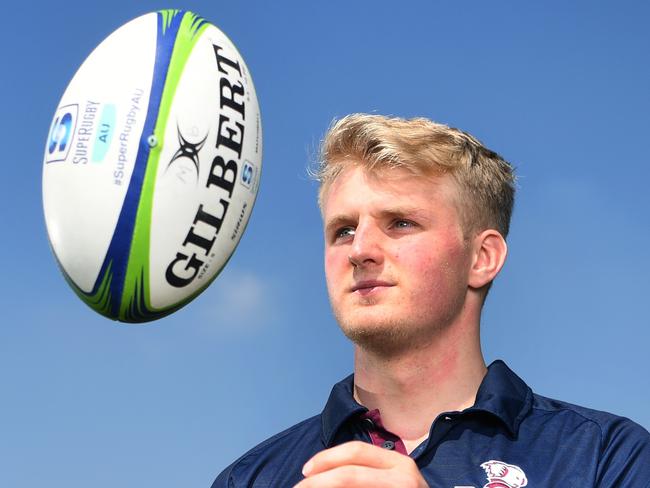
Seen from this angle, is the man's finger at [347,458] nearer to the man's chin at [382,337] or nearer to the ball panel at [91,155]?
the man's chin at [382,337]

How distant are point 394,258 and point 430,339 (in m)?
0.40

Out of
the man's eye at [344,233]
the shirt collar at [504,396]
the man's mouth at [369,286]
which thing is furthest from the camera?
the man's eye at [344,233]

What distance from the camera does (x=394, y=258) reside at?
3.38 metres

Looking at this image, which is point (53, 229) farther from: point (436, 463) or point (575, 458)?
point (575, 458)

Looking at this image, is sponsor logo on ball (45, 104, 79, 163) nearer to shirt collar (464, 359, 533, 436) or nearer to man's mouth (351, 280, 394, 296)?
man's mouth (351, 280, 394, 296)

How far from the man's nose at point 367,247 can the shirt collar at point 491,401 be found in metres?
0.66

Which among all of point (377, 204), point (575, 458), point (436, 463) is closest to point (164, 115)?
point (377, 204)

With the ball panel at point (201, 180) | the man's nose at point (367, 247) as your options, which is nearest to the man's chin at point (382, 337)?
the man's nose at point (367, 247)

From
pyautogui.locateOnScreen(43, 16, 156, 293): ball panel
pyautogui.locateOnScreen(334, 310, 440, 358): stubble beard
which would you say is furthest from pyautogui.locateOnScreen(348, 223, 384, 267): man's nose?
pyautogui.locateOnScreen(43, 16, 156, 293): ball panel

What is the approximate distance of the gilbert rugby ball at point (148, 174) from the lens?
142 inches

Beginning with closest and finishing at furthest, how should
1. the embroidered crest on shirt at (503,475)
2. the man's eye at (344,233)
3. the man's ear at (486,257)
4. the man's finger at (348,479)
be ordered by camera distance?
the man's finger at (348,479), the embroidered crest on shirt at (503,475), the man's eye at (344,233), the man's ear at (486,257)

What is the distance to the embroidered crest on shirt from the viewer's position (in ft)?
10.7

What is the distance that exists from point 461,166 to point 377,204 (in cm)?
51

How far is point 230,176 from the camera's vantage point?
376cm
